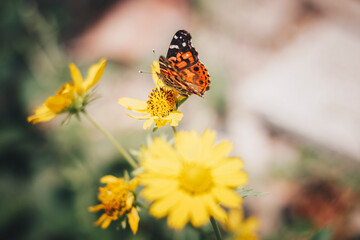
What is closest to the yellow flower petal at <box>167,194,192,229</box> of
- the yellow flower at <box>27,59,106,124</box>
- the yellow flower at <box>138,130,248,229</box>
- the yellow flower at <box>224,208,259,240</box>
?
the yellow flower at <box>138,130,248,229</box>

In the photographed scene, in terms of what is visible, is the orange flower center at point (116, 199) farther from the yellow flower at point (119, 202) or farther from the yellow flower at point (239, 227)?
the yellow flower at point (239, 227)

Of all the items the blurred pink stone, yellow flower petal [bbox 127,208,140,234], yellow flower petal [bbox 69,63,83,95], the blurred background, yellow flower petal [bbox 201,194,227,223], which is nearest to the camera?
yellow flower petal [bbox 201,194,227,223]

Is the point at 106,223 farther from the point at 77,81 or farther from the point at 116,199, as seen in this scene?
the point at 77,81

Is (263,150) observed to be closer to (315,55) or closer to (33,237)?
(315,55)

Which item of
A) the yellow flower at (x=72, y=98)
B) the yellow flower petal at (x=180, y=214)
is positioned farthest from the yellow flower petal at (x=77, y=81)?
the yellow flower petal at (x=180, y=214)

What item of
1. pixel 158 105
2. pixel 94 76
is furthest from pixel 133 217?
pixel 94 76

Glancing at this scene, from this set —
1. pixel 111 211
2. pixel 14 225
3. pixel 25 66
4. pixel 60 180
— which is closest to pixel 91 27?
pixel 25 66

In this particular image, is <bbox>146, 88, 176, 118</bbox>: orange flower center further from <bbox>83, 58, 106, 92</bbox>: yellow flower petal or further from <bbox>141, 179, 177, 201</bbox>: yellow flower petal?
<bbox>141, 179, 177, 201</bbox>: yellow flower petal
